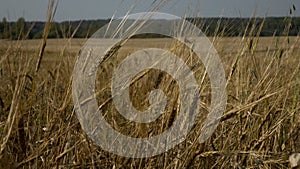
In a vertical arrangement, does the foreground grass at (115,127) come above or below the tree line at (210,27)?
below

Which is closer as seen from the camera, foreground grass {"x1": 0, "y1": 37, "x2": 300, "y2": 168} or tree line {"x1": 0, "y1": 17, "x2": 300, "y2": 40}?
foreground grass {"x1": 0, "y1": 37, "x2": 300, "y2": 168}

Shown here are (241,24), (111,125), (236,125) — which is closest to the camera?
(111,125)

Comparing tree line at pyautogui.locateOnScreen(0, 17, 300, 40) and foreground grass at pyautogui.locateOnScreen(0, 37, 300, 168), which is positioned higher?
tree line at pyautogui.locateOnScreen(0, 17, 300, 40)

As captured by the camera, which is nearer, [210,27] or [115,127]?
[115,127]

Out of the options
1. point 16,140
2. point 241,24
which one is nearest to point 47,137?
point 16,140

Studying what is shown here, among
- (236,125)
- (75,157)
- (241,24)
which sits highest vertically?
(241,24)

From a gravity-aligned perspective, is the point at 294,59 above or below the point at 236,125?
above

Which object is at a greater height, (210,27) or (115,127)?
(210,27)

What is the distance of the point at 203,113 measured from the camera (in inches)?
52.9

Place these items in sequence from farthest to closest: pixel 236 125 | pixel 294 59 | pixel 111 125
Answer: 1. pixel 294 59
2. pixel 236 125
3. pixel 111 125

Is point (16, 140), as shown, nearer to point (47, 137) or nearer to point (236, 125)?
point (47, 137)

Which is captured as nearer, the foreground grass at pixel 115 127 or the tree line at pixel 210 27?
the foreground grass at pixel 115 127

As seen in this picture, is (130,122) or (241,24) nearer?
(130,122)

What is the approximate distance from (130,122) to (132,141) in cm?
9
